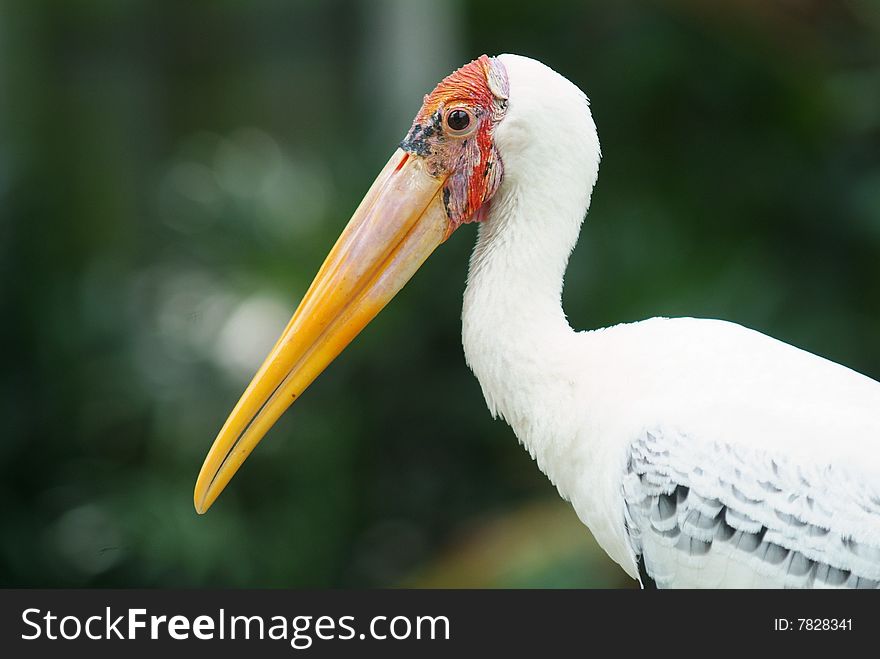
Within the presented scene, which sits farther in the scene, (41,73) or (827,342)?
(41,73)

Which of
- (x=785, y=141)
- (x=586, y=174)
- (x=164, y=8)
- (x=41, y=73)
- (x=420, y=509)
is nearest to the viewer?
(x=586, y=174)

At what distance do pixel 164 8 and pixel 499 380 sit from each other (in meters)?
6.78

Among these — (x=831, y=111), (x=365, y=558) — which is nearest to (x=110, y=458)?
(x=365, y=558)

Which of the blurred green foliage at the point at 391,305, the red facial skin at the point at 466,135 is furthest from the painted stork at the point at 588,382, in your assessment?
the blurred green foliage at the point at 391,305

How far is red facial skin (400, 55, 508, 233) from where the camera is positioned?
2.87 metres

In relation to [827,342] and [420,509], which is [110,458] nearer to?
[420,509]

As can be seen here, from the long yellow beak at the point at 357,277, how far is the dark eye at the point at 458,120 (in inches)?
4.7

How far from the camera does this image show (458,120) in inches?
113

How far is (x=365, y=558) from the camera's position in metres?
5.85

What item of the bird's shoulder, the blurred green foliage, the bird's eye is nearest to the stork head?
the bird's eye

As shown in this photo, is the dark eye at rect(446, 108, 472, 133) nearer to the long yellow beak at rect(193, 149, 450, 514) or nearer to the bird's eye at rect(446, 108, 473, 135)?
the bird's eye at rect(446, 108, 473, 135)

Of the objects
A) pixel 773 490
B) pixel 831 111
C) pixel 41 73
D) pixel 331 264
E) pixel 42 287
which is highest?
pixel 41 73

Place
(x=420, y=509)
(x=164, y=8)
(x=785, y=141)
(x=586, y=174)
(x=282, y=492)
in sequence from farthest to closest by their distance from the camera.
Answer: (x=164, y=8), (x=785, y=141), (x=420, y=509), (x=282, y=492), (x=586, y=174)

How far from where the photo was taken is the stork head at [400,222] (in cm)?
286
